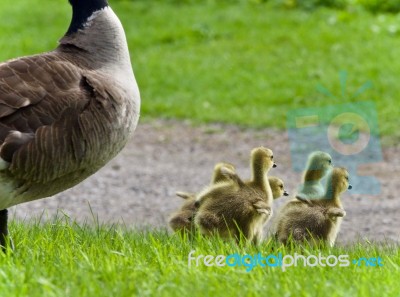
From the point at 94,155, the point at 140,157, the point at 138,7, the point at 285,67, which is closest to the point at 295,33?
the point at 285,67

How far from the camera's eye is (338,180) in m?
5.88

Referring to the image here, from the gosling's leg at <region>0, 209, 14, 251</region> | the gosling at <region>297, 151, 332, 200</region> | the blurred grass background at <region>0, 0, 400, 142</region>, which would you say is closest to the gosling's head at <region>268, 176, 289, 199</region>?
the gosling at <region>297, 151, 332, 200</region>

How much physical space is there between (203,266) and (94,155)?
883 mm

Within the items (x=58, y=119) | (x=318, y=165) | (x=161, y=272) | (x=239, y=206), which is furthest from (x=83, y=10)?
(x=318, y=165)

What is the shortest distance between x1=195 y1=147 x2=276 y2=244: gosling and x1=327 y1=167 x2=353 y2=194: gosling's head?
1.36 feet

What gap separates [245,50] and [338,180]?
1019 centimetres

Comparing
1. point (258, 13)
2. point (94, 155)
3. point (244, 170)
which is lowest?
point (244, 170)

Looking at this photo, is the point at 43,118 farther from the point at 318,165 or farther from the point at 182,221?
the point at 318,165

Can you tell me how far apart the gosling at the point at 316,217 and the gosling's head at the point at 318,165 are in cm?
5

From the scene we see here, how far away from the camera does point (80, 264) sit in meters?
4.82

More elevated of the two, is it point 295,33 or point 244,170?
point 295,33

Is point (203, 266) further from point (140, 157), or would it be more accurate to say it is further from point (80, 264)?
point (140, 157)

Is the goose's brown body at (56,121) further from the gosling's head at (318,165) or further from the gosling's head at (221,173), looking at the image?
the gosling's head at (318,165)

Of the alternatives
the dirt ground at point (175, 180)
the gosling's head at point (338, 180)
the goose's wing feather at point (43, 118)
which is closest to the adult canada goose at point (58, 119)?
the goose's wing feather at point (43, 118)
